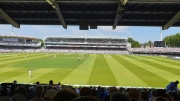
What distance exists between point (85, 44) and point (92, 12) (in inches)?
5353

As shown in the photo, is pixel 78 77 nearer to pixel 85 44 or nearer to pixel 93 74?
pixel 93 74

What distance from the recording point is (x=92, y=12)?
1409 centimetres

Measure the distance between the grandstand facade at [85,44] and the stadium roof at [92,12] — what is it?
13254cm

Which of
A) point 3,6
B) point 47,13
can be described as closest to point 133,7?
point 47,13

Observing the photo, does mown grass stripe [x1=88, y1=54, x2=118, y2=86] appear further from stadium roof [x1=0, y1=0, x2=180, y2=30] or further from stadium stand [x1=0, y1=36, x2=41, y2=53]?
stadium stand [x1=0, y1=36, x2=41, y2=53]

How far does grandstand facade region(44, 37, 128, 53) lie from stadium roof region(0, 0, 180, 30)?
132536 mm

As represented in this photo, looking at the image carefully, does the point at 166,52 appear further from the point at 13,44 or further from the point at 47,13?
the point at 47,13

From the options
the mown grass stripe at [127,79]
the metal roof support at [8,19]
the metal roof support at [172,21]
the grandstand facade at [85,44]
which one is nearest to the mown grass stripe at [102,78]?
the mown grass stripe at [127,79]

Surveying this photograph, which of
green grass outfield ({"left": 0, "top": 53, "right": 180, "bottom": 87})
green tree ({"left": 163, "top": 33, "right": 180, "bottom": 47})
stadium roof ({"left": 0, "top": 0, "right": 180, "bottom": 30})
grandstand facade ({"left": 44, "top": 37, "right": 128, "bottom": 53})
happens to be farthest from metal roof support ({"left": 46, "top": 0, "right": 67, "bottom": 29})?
green tree ({"left": 163, "top": 33, "right": 180, "bottom": 47})

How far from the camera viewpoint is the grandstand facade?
5851 inches

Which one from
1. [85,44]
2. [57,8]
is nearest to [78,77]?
[57,8]

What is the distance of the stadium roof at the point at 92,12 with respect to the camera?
500 inches

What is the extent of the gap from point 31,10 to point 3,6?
1740mm

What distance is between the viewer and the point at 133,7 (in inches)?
531
